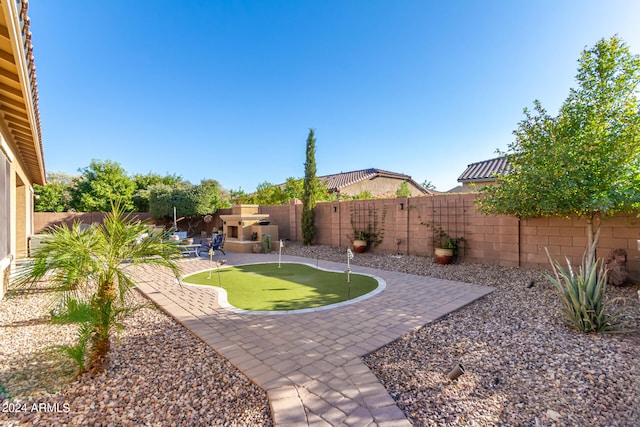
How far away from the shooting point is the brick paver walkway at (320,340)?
2.61 metres

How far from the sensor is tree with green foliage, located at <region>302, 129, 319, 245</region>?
14547 mm

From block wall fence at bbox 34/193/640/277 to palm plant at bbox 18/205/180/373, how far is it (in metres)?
1.42

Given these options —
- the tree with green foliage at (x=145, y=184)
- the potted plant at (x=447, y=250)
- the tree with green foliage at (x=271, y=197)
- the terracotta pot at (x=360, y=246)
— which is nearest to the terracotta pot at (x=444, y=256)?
the potted plant at (x=447, y=250)

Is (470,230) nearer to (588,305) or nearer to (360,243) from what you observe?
(360,243)

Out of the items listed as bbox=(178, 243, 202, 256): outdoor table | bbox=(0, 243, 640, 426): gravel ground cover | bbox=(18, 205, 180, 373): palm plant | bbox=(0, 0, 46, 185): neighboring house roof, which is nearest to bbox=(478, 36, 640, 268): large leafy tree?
bbox=(0, 243, 640, 426): gravel ground cover

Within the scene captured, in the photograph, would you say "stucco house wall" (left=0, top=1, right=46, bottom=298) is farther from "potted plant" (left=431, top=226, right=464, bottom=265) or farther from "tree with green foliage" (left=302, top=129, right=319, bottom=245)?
"potted plant" (left=431, top=226, right=464, bottom=265)

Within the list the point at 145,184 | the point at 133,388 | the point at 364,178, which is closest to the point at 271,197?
the point at 364,178

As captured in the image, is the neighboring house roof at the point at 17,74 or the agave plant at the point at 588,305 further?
the agave plant at the point at 588,305

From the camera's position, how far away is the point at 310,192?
14.6 meters

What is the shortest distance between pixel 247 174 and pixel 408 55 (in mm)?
23521

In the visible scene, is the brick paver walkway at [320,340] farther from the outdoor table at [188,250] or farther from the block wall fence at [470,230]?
the block wall fence at [470,230]

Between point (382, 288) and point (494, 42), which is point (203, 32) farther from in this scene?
point (382, 288)

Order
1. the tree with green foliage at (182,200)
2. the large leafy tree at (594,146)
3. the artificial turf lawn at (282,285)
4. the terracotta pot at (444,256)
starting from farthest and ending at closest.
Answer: the tree with green foliage at (182,200) < the terracotta pot at (444,256) < the artificial turf lawn at (282,285) < the large leafy tree at (594,146)

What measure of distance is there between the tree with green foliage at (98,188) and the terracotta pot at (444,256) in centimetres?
2305
